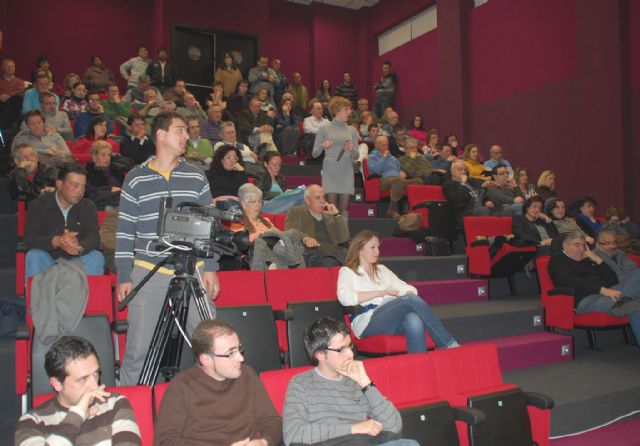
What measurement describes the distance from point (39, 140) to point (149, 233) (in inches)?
141

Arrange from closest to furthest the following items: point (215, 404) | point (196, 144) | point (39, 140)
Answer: point (215, 404)
point (39, 140)
point (196, 144)

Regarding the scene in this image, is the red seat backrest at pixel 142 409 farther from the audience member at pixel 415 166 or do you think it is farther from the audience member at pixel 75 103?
the audience member at pixel 75 103

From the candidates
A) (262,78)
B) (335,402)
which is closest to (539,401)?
(335,402)

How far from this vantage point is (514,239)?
5.10 m

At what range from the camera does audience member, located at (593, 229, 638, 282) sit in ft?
16.1

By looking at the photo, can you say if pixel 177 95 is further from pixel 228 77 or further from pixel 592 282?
pixel 592 282

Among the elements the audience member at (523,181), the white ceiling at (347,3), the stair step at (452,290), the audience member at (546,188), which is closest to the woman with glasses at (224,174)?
the stair step at (452,290)

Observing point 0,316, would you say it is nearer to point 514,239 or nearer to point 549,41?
point 514,239

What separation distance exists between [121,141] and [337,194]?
2403 mm

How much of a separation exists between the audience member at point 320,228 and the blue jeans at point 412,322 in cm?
92

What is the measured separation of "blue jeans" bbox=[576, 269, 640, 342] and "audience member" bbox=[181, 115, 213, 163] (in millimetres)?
3791

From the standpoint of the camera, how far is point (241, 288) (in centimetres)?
340

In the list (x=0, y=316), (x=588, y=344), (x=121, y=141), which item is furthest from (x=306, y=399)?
(x=121, y=141)

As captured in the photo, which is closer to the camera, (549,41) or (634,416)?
(634,416)
